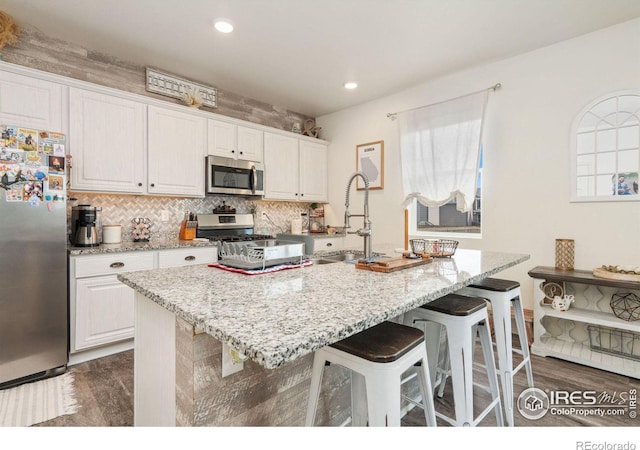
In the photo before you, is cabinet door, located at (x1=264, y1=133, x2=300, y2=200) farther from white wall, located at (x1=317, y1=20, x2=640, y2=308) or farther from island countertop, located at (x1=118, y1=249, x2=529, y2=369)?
island countertop, located at (x1=118, y1=249, x2=529, y2=369)

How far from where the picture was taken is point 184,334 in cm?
109

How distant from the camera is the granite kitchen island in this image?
0.78 metres

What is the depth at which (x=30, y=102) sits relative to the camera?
2.45 metres

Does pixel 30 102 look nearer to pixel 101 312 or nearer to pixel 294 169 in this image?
pixel 101 312

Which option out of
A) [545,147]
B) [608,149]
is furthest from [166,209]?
[608,149]

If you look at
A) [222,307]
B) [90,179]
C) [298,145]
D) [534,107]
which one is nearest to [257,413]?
[222,307]

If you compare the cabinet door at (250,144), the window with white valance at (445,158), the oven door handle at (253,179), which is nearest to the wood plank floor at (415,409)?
the window with white valance at (445,158)

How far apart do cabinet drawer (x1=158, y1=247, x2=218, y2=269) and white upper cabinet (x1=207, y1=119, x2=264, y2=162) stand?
1.09 m

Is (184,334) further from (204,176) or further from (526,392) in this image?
(204,176)

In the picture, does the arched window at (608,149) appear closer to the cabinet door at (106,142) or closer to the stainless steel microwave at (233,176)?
the stainless steel microwave at (233,176)

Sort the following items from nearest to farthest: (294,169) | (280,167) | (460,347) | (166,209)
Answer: (460,347), (166,209), (280,167), (294,169)

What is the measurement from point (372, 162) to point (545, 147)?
189 centimetres

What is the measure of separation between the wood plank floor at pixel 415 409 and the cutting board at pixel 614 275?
2.23 feet
